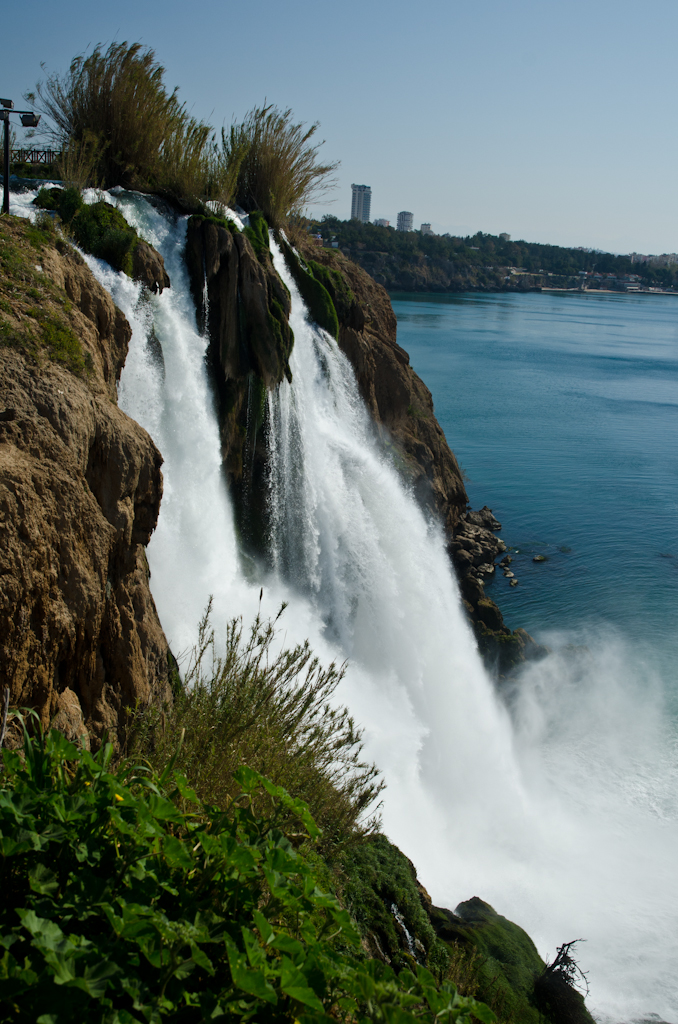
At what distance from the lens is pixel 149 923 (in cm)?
202

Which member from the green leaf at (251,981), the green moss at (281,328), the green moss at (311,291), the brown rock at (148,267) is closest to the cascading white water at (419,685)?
the brown rock at (148,267)

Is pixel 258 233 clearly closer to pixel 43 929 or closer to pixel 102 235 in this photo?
pixel 102 235

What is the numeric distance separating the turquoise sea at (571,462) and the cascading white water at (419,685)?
Answer: 2.79 metres

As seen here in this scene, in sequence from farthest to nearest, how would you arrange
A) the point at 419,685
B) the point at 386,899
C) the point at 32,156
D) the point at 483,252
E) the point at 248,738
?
the point at 483,252
the point at 419,685
the point at 32,156
the point at 386,899
the point at 248,738

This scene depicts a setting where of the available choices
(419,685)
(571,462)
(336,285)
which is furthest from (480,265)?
(419,685)

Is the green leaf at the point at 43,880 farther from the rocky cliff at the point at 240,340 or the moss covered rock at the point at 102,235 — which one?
the rocky cliff at the point at 240,340

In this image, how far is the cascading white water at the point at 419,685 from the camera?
8.30 m

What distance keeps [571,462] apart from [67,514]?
2505 centimetres

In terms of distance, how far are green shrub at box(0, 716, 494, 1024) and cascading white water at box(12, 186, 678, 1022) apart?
5.10 m

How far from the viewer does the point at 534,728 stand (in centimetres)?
1352

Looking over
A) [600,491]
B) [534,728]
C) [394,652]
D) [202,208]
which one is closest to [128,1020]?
[394,652]

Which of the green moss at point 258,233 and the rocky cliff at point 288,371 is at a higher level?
the green moss at point 258,233

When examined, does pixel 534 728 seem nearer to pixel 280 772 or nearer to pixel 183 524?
pixel 183 524

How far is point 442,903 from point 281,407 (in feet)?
23.9
